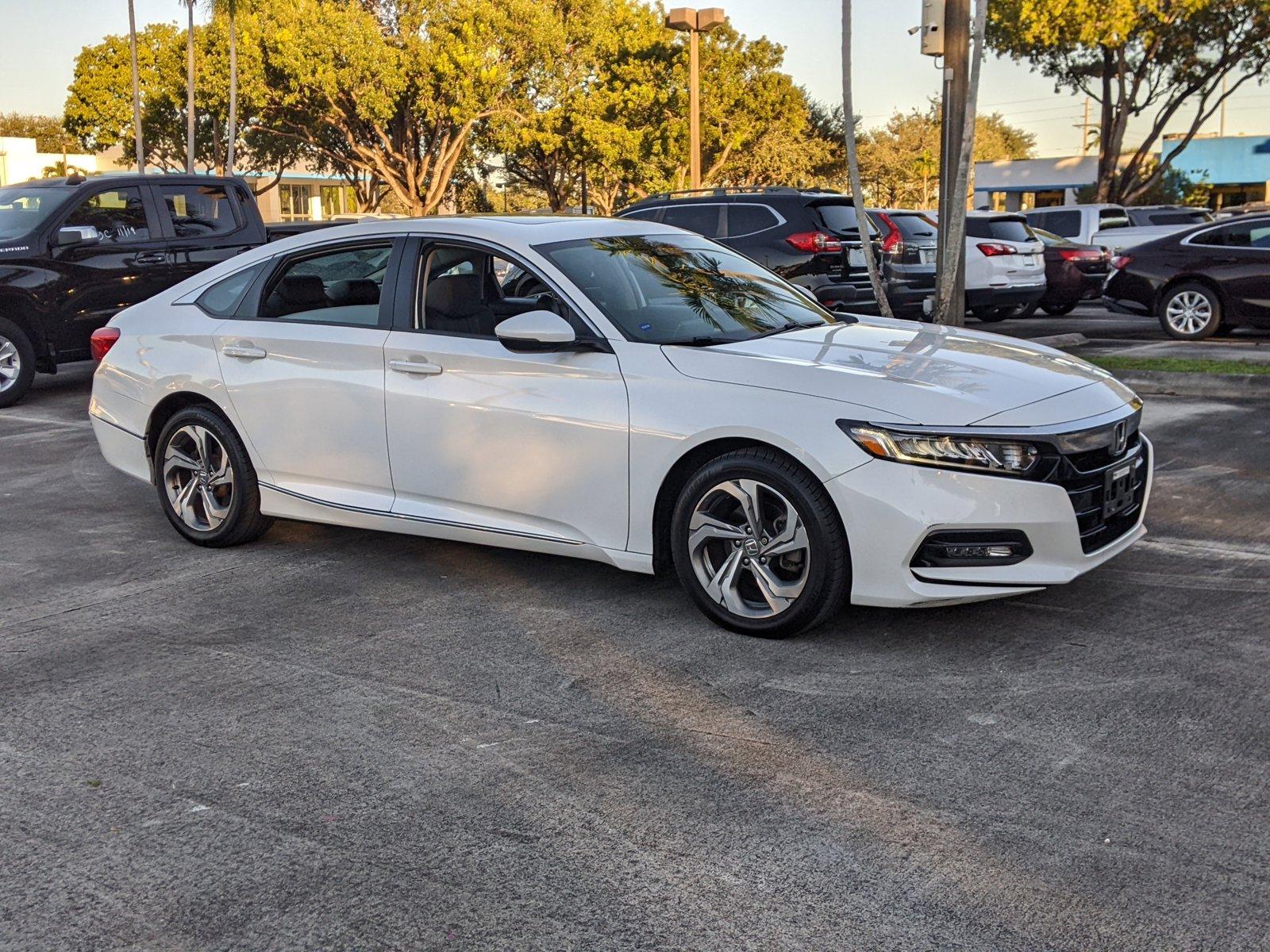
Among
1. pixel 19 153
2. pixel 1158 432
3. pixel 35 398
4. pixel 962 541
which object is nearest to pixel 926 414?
pixel 962 541

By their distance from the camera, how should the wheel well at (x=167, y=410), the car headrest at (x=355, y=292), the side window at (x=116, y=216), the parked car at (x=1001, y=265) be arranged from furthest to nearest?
the parked car at (x=1001, y=265)
the side window at (x=116, y=216)
the wheel well at (x=167, y=410)
the car headrest at (x=355, y=292)

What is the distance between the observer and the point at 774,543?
5078 mm

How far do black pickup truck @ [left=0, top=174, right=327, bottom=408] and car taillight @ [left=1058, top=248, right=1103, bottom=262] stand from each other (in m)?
12.0

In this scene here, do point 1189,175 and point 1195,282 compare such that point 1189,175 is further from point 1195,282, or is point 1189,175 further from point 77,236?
point 77,236

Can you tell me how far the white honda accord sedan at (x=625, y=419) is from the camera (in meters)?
4.86

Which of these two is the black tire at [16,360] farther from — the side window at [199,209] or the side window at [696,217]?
the side window at [696,217]

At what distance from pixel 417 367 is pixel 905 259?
10.6m

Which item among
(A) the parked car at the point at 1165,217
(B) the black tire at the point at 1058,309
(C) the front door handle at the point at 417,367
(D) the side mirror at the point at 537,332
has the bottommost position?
(B) the black tire at the point at 1058,309

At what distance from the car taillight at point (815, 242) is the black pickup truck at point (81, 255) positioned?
217 inches

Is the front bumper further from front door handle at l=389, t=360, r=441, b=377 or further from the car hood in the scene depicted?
front door handle at l=389, t=360, r=441, b=377

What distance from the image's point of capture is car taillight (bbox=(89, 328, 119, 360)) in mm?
7164

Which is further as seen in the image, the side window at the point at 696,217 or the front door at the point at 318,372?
the side window at the point at 696,217

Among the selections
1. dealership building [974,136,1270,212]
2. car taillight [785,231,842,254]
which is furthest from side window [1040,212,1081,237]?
dealership building [974,136,1270,212]

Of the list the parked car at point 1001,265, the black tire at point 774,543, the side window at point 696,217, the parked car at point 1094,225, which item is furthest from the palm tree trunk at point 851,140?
the parked car at point 1094,225
